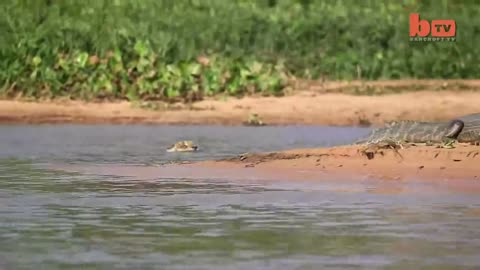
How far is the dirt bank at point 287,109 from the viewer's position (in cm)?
2214

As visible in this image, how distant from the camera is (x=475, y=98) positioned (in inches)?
906

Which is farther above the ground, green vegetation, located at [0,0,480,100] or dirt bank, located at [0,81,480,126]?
green vegetation, located at [0,0,480,100]

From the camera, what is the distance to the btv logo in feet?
84.6

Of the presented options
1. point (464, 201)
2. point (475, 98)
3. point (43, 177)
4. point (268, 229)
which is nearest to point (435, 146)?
point (464, 201)

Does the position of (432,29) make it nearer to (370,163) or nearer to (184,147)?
(184,147)

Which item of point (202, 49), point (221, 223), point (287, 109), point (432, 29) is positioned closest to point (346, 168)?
point (221, 223)

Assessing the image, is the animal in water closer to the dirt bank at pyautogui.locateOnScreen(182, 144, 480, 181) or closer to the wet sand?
the wet sand

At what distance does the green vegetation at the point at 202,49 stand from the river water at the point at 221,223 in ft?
24.5

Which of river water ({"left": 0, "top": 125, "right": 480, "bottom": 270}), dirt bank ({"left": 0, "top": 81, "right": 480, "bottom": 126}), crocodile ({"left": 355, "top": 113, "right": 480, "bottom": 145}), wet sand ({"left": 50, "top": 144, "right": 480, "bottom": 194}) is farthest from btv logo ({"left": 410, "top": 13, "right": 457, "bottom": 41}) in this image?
wet sand ({"left": 50, "top": 144, "right": 480, "bottom": 194})

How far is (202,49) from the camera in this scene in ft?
81.3

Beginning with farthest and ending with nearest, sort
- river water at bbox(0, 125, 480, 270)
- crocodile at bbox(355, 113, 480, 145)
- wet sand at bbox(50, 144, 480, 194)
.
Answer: crocodile at bbox(355, 113, 480, 145) < wet sand at bbox(50, 144, 480, 194) < river water at bbox(0, 125, 480, 270)

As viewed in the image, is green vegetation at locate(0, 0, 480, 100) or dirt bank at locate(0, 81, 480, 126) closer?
dirt bank at locate(0, 81, 480, 126)

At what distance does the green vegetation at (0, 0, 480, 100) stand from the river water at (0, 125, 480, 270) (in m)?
7.47

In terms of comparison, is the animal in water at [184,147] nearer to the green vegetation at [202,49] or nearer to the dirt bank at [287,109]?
the dirt bank at [287,109]
